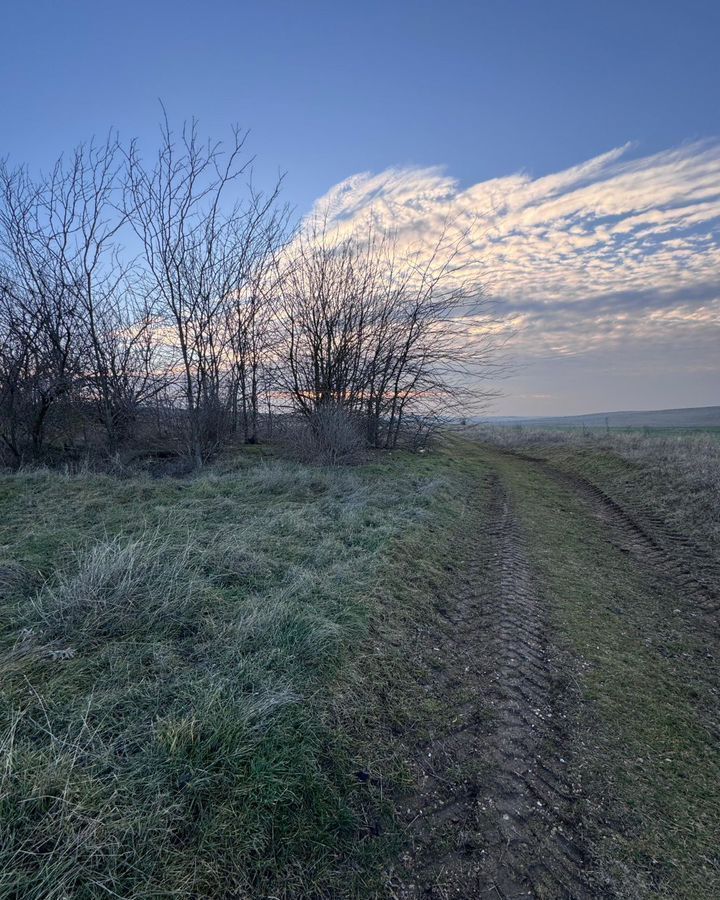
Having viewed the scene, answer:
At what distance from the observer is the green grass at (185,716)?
1.76 meters

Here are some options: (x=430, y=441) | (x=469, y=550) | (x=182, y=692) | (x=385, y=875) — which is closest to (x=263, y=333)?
(x=430, y=441)

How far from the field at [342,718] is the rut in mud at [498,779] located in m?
0.01

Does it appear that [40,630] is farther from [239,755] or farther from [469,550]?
[469,550]

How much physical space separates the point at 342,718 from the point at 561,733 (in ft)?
4.70

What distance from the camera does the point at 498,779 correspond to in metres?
2.48

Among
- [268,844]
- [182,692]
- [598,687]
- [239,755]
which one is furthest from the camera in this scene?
[598,687]

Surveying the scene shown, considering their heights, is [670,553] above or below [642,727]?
above

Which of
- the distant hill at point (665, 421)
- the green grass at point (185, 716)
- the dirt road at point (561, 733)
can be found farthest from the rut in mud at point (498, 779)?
the distant hill at point (665, 421)

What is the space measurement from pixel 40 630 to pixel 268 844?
208 cm

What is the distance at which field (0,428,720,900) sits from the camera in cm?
190

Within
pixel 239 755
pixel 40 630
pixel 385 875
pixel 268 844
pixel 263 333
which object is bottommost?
pixel 385 875

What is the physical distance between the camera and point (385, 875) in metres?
2.02

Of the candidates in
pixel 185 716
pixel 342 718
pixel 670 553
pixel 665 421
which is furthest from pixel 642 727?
pixel 665 421

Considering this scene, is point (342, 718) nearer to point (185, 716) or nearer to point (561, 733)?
point (185, 716)
